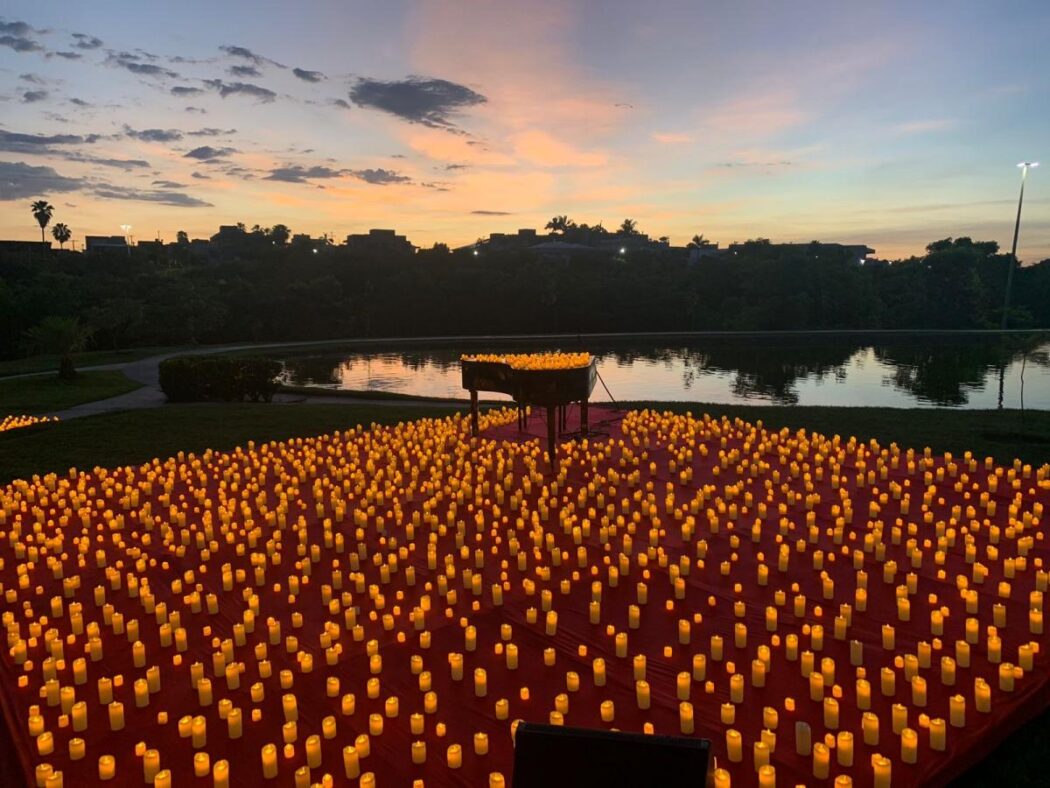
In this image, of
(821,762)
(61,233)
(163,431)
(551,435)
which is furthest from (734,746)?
(61,233)

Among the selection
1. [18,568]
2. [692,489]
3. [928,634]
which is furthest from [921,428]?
[18,568]

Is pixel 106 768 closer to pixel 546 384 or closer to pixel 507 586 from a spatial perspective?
pixel 507 586

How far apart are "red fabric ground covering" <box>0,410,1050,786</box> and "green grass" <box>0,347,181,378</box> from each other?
854 inches

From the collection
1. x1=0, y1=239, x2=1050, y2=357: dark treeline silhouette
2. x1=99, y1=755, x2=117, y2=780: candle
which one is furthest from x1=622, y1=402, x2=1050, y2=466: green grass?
x1=0, y1=239, x2=1050, y2=357: dark treeline silhouette

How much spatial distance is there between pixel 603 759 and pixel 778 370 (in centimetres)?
3145

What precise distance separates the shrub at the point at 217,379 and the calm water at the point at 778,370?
6.24 m

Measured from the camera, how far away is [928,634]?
4.97 meters

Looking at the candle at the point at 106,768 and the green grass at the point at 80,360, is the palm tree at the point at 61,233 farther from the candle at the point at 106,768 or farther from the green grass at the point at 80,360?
the candle at the point at 106,768

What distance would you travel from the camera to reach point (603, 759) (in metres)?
2.30

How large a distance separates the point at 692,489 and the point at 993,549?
3.31 metres

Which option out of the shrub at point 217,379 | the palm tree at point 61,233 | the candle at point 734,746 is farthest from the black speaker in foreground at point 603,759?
the palm tree at point 61,233

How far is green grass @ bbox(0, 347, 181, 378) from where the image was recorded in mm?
26891

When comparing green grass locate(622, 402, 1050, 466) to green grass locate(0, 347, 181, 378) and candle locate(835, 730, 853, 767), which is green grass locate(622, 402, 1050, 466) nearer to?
candle locate(835, 730, 853, 767)

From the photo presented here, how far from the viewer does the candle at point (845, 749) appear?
3.60 metres
